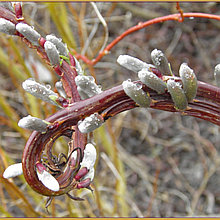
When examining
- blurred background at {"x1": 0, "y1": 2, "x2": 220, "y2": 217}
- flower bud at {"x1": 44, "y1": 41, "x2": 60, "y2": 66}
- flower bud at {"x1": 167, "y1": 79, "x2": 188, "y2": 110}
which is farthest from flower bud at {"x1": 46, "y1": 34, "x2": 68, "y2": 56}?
blurred background at {"x1": 0, "y1": 2, "x2": 220, "y2": 217}

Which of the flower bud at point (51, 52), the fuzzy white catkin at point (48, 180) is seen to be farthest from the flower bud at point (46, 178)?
the flower bud at point (51, 52)

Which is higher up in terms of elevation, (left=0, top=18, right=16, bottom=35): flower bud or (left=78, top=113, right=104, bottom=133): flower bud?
(left=0, top=18, right=16, bottom=35): flower bud

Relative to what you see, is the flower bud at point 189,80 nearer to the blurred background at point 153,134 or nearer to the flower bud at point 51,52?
the flower bud at point 51,52

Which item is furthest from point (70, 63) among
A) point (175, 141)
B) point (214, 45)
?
point (214, 45)

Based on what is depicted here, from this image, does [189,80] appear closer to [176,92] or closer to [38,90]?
[176,92]

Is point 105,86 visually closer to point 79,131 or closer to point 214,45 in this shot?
point 214,45

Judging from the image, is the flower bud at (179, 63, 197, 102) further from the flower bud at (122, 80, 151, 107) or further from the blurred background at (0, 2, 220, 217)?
the blurred background at (0, 2, 220, 217)

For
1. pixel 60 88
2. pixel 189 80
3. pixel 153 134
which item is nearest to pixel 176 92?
pixel 189 80

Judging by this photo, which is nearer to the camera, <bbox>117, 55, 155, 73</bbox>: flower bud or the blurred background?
<bbox>117, 55, 155, 73</bbox>: flower bud
